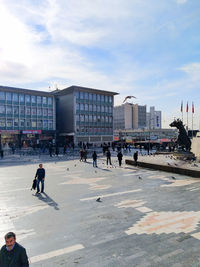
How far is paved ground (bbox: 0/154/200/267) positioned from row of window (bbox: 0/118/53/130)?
52121mm

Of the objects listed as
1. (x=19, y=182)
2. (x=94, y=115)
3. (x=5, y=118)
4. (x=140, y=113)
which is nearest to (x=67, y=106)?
(x=94, y=115)

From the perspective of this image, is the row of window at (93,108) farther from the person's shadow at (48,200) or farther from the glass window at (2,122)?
the person's shadow at (48,200)

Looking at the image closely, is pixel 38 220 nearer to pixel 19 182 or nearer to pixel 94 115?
pixel 19 182

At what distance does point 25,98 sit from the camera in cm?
6297

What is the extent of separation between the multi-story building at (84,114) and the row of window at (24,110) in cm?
694

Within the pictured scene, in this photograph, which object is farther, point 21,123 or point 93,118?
point 93,118

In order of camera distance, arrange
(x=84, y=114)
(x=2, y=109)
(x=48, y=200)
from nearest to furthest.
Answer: (x=48, y=200), (x=2, y=109), (x=84, y=114)

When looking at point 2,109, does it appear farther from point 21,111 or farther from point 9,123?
point 21,111

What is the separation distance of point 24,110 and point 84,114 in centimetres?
1944

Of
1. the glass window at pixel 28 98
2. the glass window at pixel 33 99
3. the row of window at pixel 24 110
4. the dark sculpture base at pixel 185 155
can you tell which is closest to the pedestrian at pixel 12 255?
Result: the dark sculpture base at pixel 185 155

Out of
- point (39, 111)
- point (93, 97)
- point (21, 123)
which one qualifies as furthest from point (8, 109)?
point (93, 97)

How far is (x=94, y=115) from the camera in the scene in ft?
241

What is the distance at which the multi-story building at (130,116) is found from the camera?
163500 mm

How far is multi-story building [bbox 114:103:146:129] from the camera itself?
16350cm
